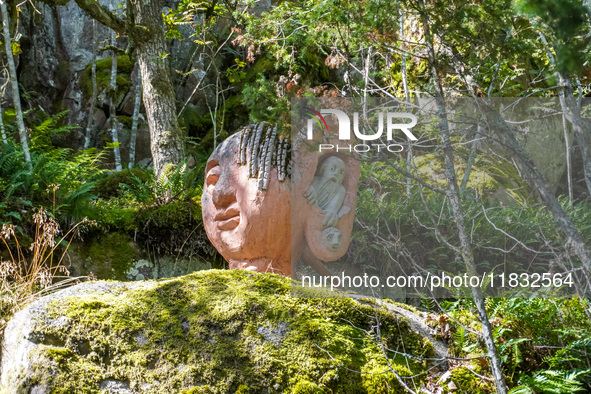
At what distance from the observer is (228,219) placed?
4621 millimetres

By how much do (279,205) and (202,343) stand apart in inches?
73.1

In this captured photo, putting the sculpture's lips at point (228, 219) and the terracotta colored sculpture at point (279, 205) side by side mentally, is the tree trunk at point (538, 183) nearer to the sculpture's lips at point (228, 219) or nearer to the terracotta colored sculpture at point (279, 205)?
the terracotta colored sculpture at point (279, 205)

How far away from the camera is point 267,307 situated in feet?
9.81

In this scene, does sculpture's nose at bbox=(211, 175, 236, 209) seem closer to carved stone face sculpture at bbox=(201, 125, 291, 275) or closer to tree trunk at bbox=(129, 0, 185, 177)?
carved stone face sculpture at bbox=(201, 125, 291, 275)

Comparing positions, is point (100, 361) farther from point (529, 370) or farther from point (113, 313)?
point (529, 370)

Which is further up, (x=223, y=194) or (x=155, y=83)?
(x=155, y=83)

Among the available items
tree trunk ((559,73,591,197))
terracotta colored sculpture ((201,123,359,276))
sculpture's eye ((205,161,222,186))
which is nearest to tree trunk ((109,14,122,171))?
sculpture's eye ((205,161,222,186))

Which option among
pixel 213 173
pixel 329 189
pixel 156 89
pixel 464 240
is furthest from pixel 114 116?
pixel 464 240

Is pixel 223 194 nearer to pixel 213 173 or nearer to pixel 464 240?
pixel 213 173

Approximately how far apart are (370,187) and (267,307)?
1.97 meters

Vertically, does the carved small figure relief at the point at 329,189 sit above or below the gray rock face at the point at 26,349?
above

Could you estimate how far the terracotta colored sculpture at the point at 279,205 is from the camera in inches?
174

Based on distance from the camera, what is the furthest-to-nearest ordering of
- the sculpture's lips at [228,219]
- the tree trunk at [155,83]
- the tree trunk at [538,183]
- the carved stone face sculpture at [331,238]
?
the tree trunk at [155,83] → the sculpture's lips at [228,219] → the carved stone face sculpture at [331,238] → the tree trunk at [538,183]


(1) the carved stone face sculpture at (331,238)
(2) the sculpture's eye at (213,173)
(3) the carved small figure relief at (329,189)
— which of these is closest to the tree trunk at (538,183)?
(3) the carved small figure relief at (329,189)
